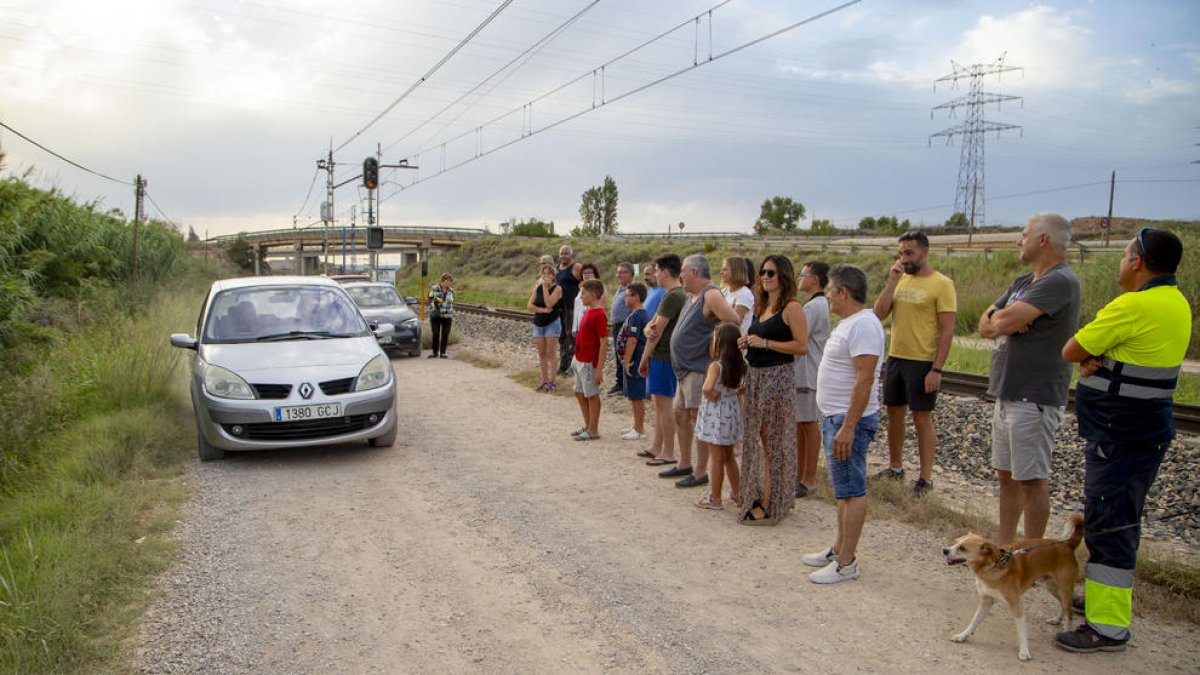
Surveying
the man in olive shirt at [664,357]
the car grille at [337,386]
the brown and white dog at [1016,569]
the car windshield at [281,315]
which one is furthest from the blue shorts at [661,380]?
the brown and white dog at [1016,569]

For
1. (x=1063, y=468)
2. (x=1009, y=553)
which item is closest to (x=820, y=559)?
(x=1009, y=553)

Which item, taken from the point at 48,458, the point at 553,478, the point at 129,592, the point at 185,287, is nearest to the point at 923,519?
the point at 553,478

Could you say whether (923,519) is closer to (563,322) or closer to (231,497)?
(231,497)

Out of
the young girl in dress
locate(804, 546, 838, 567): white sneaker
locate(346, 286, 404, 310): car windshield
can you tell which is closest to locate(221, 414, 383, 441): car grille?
the young girl in dress

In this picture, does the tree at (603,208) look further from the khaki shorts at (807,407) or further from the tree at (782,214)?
the khaki shorts at (807,407)

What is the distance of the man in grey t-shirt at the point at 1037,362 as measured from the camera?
4629 millimetres

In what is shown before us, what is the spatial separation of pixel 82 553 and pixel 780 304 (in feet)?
14.6

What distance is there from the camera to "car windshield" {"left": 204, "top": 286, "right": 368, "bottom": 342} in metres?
8.45

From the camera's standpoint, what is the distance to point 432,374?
14.4 metres

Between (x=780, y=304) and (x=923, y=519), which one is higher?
(x=780, y=304)

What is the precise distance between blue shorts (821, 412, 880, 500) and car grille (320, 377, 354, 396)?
4.63 m

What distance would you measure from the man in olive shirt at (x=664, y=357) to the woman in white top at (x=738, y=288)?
47 centimetres

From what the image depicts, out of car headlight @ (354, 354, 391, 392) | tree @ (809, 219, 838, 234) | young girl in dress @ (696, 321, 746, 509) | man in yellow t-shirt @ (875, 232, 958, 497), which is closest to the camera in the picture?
young girl in dress @ (696, 321, 746, 509)

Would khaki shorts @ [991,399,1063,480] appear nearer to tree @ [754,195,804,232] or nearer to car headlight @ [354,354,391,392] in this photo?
car headlight @ [354,354,391,392]
